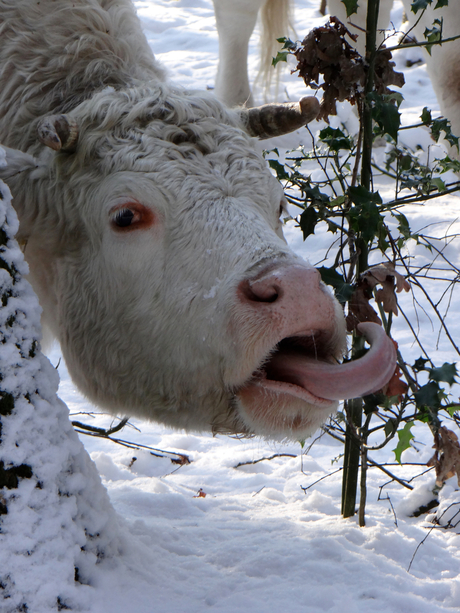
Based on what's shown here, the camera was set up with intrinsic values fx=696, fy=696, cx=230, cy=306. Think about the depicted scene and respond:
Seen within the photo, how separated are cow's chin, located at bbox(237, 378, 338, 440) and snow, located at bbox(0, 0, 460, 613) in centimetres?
27

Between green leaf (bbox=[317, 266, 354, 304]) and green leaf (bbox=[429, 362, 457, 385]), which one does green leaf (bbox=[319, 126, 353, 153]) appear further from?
green leaf (bbox=[429, 362, 457, 385])

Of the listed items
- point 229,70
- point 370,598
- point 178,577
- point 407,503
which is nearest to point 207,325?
point 178,577

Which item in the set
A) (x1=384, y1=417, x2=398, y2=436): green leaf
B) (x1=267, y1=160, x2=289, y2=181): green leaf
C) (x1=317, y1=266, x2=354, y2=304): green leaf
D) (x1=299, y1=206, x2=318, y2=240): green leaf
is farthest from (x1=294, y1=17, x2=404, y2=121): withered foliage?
(x1=384, y1=417, x2=398, y2=436): green leaf

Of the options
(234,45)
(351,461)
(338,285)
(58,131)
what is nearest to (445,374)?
(338,285)

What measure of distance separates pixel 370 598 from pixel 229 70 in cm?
544

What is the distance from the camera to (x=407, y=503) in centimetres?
294

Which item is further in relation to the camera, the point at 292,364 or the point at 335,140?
the point at 335,140

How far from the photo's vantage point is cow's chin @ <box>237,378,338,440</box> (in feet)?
6.16

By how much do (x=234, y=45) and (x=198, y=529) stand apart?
511cm

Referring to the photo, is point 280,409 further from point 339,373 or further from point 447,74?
point 447,74

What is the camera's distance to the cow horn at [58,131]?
209 centimetres

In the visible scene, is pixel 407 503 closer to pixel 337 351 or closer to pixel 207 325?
pixel 337 351

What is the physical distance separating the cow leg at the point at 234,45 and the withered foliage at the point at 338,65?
399 cm

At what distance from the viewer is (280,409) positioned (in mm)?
1916
